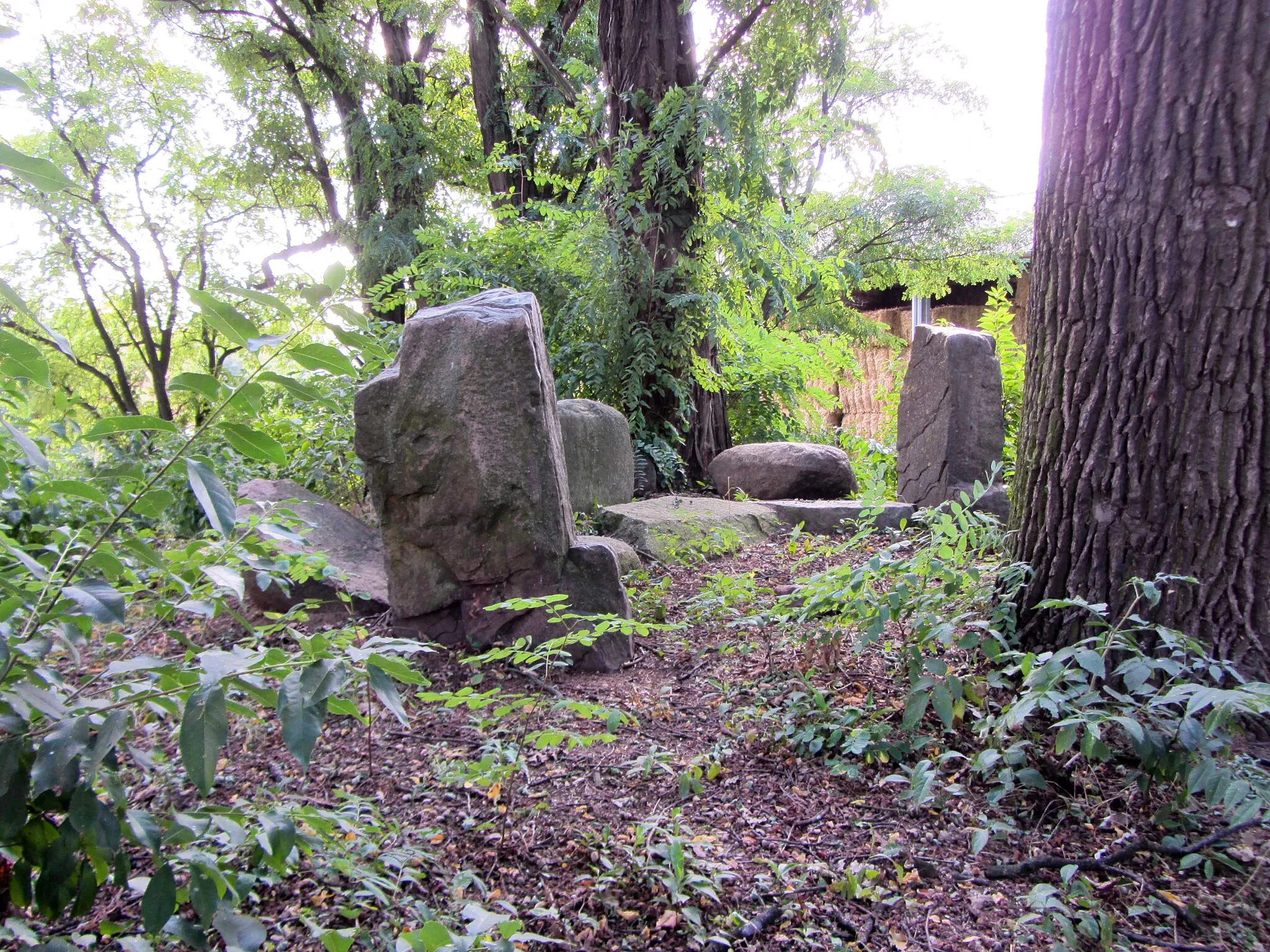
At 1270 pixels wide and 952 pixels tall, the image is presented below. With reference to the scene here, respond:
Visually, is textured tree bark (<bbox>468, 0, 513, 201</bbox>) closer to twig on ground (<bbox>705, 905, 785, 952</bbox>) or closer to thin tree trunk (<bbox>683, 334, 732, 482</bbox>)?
thin tree trunk (<bbox>683, 334, 732, 482</bbox>)

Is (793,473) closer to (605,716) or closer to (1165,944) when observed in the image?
(605,716)

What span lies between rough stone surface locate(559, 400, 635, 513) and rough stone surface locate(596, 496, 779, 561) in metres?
0.21

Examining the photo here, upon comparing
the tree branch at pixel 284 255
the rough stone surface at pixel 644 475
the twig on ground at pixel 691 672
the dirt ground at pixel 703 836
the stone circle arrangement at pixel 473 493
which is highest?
the tree branch at pixel 284 255

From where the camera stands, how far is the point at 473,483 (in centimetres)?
337

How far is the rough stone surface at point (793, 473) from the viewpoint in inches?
269

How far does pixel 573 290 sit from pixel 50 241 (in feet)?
44.5

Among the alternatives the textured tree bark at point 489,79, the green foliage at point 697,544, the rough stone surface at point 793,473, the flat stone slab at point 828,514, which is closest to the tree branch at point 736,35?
the rough stone surface at point 793,473

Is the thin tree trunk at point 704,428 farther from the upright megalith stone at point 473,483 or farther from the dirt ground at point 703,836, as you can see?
the dirt ground at point 703,836

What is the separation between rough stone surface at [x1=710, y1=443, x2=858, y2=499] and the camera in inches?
269

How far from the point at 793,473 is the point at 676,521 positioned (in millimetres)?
1883

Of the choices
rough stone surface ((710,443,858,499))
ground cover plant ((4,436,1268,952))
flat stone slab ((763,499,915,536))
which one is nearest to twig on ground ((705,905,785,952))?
ground cover plant ((4,436,1268,952))

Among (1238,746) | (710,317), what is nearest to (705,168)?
(710,317)

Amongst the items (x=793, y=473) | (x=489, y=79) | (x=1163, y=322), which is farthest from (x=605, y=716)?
(x=489, y=79)

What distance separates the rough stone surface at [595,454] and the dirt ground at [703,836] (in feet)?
8.81
